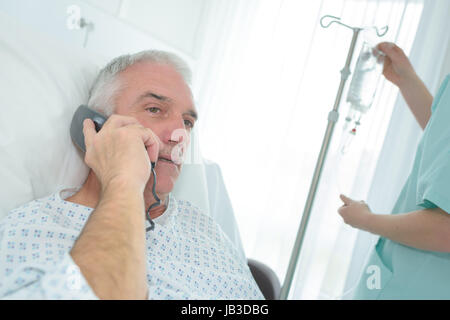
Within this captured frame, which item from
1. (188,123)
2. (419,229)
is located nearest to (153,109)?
(188,123)

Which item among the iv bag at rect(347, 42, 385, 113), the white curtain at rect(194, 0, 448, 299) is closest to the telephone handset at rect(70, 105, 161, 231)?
the iv bag at rect(347, 42, 385, 113)

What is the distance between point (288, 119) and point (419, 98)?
1152mm

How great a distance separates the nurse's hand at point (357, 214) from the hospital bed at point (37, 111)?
375 millimetres

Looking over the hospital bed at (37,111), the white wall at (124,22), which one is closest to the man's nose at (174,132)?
the hospital bed at (37,111)

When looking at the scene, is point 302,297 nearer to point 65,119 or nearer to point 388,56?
point 388,56

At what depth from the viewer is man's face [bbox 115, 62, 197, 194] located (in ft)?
3.27

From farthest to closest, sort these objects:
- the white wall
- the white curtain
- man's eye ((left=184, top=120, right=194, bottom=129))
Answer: the white curtain
the white wall
man's eye ((left=184, top=120, right=194, bottom=129))

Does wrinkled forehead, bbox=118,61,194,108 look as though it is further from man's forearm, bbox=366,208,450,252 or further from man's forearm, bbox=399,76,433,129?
man's forearm, bbox=399,76,433,129

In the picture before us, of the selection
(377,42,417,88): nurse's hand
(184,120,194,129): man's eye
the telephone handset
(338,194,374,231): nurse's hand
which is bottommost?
(338,194,374,231): nurse's hand

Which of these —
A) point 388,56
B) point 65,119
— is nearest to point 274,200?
point 388,56

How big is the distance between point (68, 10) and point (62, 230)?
1.57 meters

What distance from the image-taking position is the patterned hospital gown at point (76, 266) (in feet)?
1.57

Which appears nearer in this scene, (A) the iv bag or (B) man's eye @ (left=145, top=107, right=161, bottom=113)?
(B) man's eye @ (left=145, top=107, right=161, bottom=113)

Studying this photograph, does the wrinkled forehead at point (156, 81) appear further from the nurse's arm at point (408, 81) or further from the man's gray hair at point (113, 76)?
the nurse's arm at point (408, 81)
